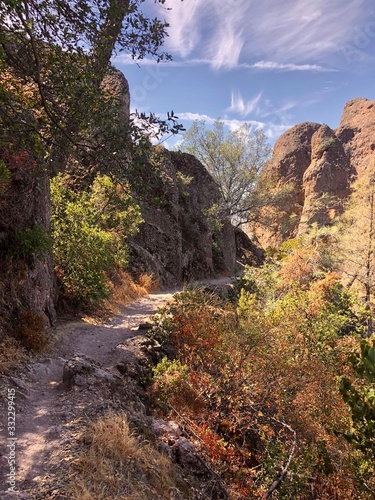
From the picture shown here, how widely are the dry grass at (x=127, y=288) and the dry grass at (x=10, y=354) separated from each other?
4839mm

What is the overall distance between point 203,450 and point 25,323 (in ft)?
12.3

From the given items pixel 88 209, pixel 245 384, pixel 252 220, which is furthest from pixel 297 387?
pixel 252 220

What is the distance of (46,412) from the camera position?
3.96 meters

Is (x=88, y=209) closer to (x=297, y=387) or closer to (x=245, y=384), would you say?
(x=245, y=384)

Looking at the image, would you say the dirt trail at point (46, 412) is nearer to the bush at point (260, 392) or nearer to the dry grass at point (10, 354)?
the dry grass at point (10, 354)

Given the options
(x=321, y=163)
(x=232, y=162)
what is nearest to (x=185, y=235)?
(x=232, y=162)

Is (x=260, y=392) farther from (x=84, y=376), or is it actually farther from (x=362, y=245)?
(x=362, y=245)

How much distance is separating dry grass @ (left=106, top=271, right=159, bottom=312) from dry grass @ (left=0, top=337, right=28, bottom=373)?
4839mm

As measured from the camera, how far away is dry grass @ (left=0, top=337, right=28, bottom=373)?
4.68 metres

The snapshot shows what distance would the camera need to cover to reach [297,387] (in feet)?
22.1

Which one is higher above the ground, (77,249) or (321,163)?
(321,163)

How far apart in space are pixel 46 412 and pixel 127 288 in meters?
8.77

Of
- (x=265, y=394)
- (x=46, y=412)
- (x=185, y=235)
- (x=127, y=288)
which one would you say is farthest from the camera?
(x=185, y=235)

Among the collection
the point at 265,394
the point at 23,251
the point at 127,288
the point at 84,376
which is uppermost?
the point at 23,251
